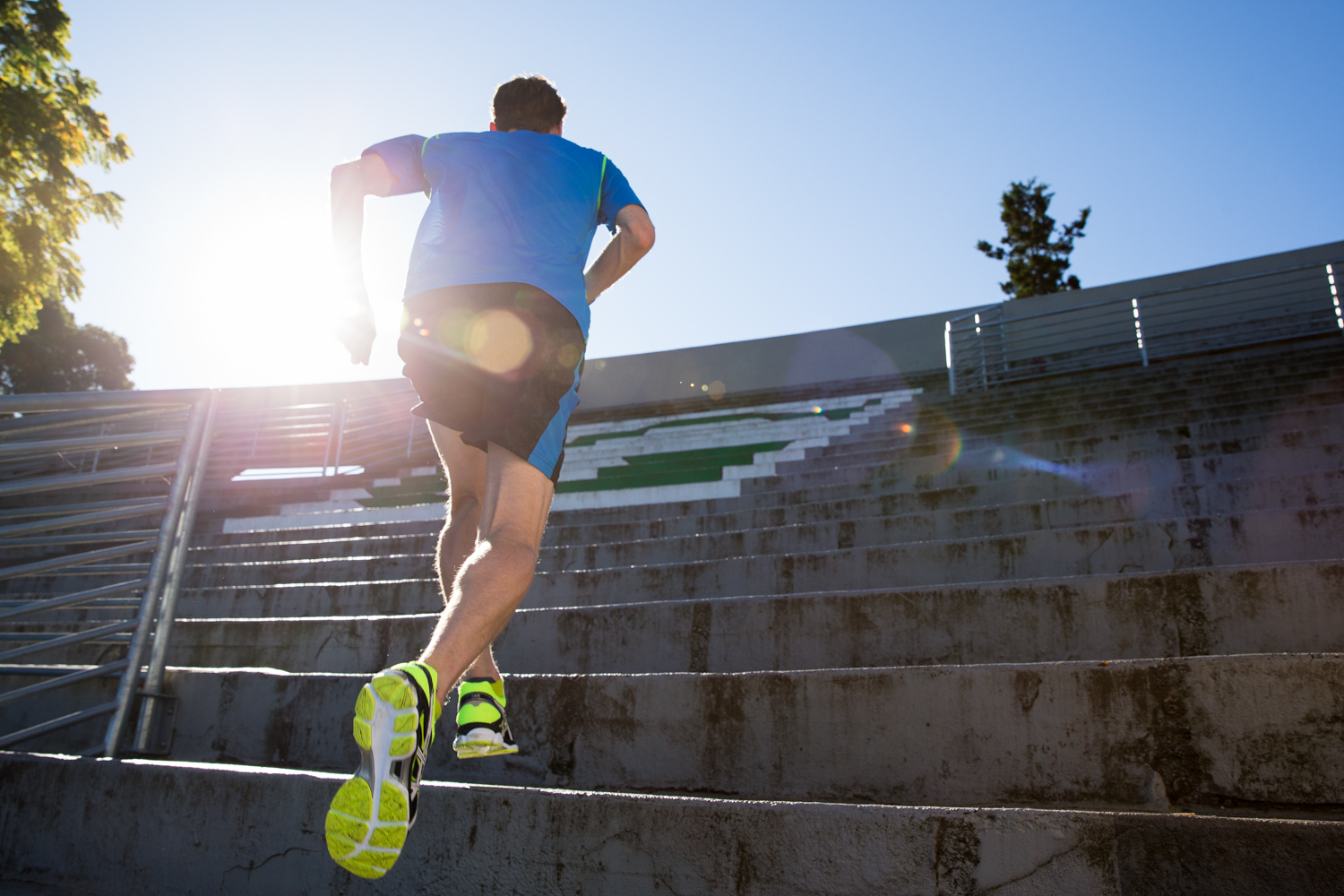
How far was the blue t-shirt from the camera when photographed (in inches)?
73.4

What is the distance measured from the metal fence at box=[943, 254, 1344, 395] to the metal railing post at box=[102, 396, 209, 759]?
31.8 ft

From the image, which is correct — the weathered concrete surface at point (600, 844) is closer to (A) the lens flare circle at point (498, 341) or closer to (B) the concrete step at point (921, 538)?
(A) the lens flare circle at point (498, 341)

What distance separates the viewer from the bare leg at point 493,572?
4.72 feet

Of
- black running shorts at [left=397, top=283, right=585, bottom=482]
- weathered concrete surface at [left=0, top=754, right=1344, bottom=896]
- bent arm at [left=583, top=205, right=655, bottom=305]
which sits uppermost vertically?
bent arm at [left=583, top=205, right=655, bottom=305]

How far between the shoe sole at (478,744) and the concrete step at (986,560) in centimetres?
163

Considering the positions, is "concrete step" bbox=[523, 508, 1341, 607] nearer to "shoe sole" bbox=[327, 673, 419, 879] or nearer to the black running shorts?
the black running shorts

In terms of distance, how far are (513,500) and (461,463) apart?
358 mm

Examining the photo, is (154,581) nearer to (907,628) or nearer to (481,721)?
(481,721)

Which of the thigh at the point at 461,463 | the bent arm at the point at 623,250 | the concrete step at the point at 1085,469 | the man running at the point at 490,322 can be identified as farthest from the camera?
the concrete step at the point at 1085,469

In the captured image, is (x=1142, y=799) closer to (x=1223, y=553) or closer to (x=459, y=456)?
(x=1223, y=553)

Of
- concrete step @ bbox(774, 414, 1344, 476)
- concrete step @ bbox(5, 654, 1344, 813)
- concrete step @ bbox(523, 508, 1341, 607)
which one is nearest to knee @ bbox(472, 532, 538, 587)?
concrete step @ bbox(5, 654, 1344, 813)

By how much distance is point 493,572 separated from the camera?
1.56 meters

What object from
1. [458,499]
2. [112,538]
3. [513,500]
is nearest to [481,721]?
[513,500]

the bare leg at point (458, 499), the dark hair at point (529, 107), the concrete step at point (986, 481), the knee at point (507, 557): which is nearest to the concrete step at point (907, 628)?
the bare leg at point (458, 499)
